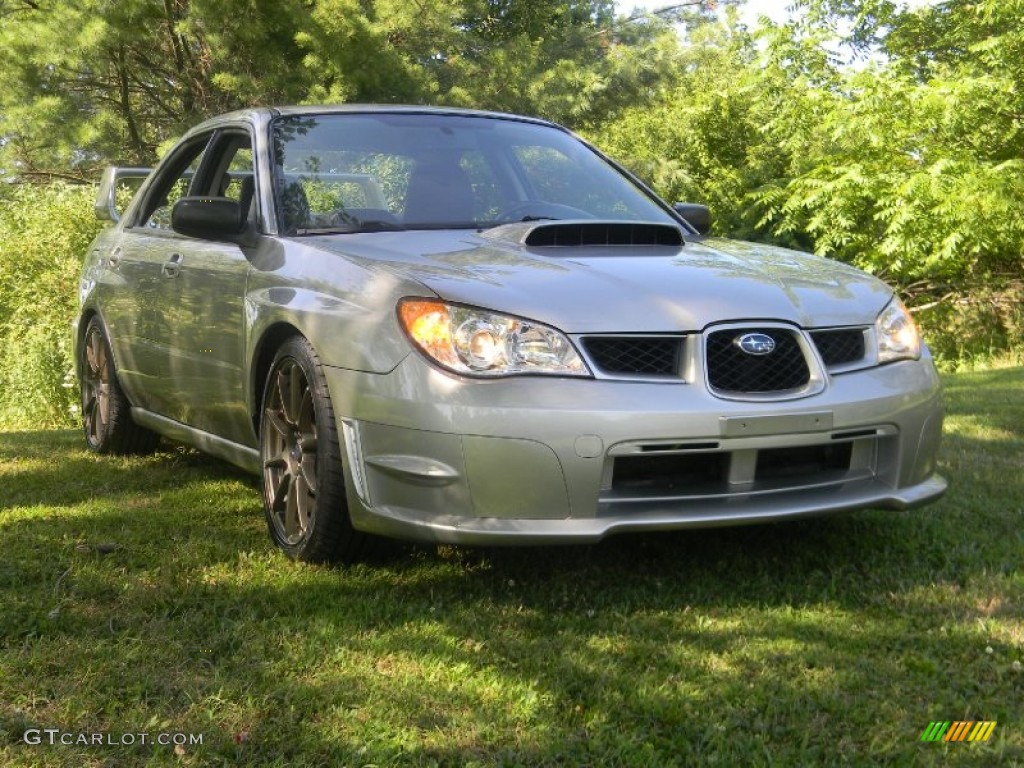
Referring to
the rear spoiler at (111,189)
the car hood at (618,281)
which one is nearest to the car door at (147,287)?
the rear spoiler at (111,189)

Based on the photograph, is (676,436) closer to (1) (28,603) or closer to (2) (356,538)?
(2) (356,538)

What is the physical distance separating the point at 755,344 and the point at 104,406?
382 centimetres

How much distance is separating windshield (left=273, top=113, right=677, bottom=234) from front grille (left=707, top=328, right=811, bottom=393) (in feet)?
4.10

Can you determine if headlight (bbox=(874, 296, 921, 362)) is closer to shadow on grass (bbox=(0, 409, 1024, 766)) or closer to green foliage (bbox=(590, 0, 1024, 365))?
shadow on grass (bbox=(0, 409, 1024, 766))

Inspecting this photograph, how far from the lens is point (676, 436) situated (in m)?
3.31

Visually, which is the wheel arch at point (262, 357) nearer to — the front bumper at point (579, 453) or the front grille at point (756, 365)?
the front bumper at point (579, 453)

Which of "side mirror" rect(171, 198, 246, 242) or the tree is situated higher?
the tree

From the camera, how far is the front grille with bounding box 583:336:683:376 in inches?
133

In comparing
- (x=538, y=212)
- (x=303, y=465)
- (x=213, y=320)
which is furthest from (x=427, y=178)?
(x=303, y=465)

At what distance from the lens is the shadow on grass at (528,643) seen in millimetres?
2639

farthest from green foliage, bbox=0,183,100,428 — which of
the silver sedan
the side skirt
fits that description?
the silver sedan

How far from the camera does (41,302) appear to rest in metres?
13.2

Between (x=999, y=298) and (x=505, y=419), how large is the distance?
43.3 feet

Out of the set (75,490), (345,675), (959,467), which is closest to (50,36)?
(75,490)
